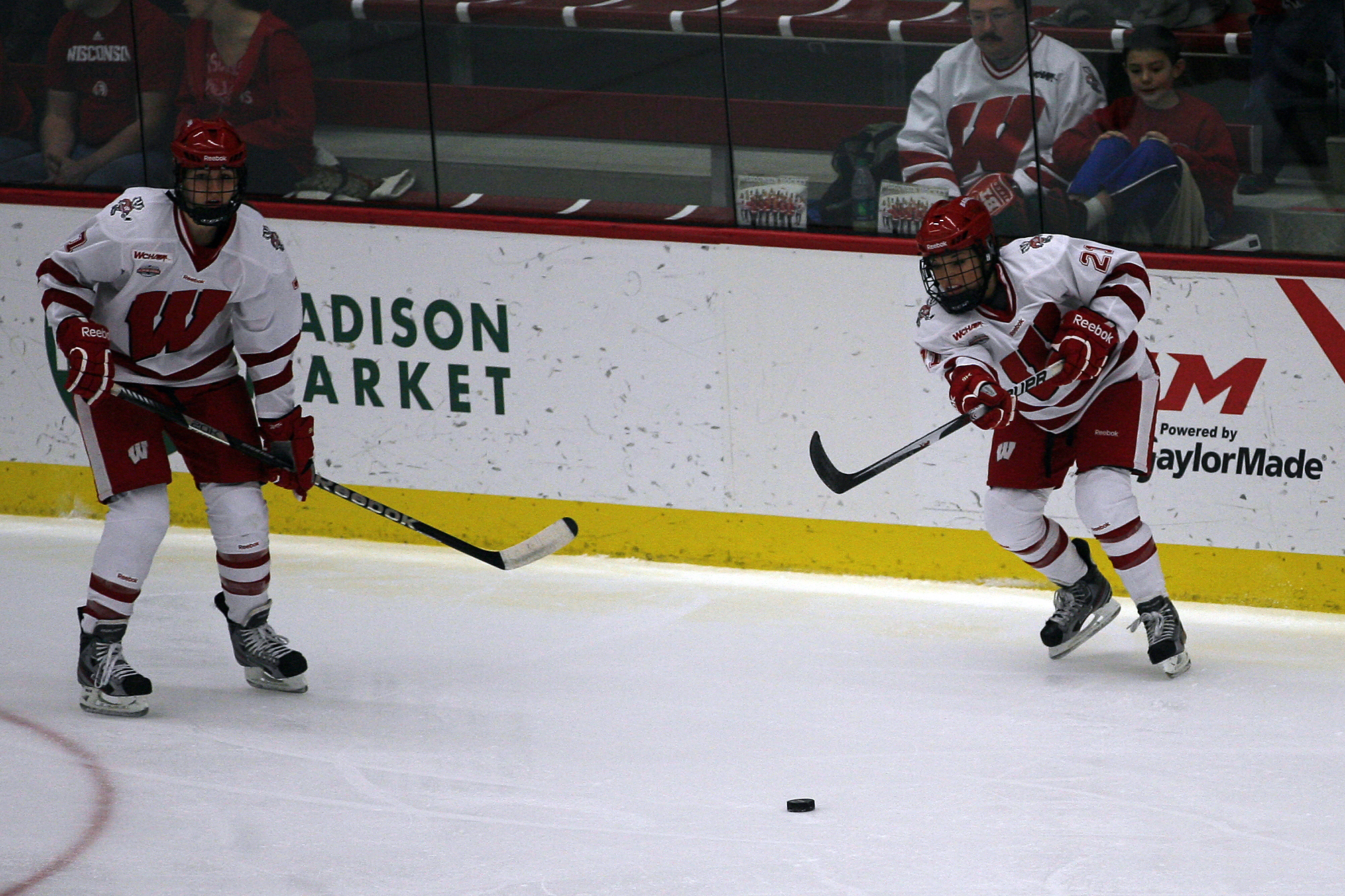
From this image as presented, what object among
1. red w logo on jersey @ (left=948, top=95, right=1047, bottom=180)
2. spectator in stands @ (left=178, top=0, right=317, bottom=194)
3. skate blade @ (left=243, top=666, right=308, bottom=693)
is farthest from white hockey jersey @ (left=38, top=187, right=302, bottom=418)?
red w logo on jersey @ (left=948, top=95, right=1047, bottom=180)

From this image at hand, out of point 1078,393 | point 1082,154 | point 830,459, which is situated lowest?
point 830,459

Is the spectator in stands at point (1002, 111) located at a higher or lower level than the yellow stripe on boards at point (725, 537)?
higher

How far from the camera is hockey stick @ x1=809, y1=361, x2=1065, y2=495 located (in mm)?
3422

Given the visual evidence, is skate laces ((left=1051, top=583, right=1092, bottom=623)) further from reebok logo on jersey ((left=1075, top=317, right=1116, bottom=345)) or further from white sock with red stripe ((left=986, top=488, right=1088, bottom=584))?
reebok logo on jersey ((left=1075, top=317, right=1116, bottom=345))

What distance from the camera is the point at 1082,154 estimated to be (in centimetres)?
407

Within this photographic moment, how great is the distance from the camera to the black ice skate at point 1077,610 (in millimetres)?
3693

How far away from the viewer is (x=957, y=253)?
3379 millimetres

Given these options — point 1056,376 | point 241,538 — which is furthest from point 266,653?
point 1056,376

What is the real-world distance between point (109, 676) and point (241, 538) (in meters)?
0.37

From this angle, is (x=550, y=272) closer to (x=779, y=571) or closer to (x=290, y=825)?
(x=779, y=571)

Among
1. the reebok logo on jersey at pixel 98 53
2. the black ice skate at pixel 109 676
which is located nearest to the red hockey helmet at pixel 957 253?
the black ice skate at pixel 109 676

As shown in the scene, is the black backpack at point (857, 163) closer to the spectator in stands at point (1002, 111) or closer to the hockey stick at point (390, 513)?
the spectator in stands at point (1002, 111)

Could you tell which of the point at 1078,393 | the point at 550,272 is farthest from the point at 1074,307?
the point at 550,272

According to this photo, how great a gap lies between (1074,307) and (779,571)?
4.03 feet
